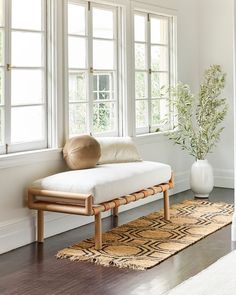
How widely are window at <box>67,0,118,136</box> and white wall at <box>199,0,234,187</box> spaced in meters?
1.87

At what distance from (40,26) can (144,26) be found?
6.14ft

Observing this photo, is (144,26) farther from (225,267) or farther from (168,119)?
(225,267)

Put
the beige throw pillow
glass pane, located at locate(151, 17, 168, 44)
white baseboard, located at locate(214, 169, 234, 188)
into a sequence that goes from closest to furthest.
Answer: the beige throw pillow < glass pane, located at locate(151, 17, 168, 44) < white baseboard, located at locate(214, 169, 234, 188)

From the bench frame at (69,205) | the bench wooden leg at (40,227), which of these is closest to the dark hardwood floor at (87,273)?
the bench wooden leg at (40,227)

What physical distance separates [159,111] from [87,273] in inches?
133

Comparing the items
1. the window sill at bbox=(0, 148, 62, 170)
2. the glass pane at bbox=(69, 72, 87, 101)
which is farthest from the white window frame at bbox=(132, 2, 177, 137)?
the window sill at bbox=(0, 148, 62, 170)

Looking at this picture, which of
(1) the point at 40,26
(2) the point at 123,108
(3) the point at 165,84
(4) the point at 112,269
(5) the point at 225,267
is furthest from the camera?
(3) the point at 165,84

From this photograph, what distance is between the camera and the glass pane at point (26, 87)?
4926mm

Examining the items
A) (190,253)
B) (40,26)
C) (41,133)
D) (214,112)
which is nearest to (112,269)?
(190,253)

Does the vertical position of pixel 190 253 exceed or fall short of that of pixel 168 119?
it falls short

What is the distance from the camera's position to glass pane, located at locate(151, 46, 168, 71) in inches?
273

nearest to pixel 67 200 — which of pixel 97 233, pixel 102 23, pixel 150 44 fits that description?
pixel 97 233

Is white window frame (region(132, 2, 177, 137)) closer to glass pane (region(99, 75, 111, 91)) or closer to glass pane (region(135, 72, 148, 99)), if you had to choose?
glass pane (region(135, 72, 148, 99))

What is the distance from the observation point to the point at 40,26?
516 centimetres
